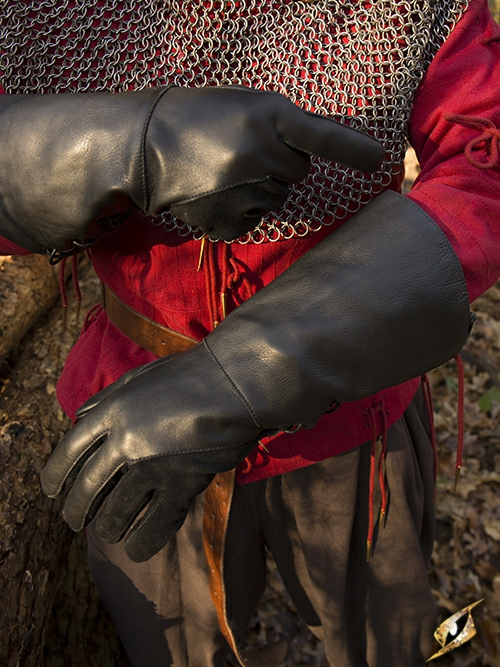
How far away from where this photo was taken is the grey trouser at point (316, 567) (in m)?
1.55

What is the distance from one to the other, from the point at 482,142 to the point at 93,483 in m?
1.02

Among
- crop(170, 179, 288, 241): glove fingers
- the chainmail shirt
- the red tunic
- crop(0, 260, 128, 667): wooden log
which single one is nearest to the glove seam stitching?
the red tunic

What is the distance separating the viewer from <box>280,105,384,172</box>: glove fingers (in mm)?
903

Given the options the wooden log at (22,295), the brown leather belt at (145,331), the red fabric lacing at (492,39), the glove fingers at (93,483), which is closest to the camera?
the glove fingers at (93,483)

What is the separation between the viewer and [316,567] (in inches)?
64.4

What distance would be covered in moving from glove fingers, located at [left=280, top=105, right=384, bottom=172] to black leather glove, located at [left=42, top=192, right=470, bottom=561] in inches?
5.5

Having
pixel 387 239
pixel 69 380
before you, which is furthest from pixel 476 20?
pixel 69 380

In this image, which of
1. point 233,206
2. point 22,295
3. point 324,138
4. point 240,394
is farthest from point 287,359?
point 22,295

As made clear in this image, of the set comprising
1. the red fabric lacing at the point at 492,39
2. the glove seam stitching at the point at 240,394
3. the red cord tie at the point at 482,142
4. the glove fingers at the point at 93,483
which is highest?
the red fabric lacing at the point at 492,39

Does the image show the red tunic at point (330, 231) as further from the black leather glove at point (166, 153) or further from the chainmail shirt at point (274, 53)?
the black leather glove at point (166, 153)

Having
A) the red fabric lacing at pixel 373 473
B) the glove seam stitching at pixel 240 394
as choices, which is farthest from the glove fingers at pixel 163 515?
the red fabric lacing at pixel 373 473

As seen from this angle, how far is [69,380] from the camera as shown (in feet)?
5.00

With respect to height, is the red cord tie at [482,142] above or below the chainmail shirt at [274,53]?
below

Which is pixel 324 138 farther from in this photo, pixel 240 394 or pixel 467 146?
pixel 240 394
